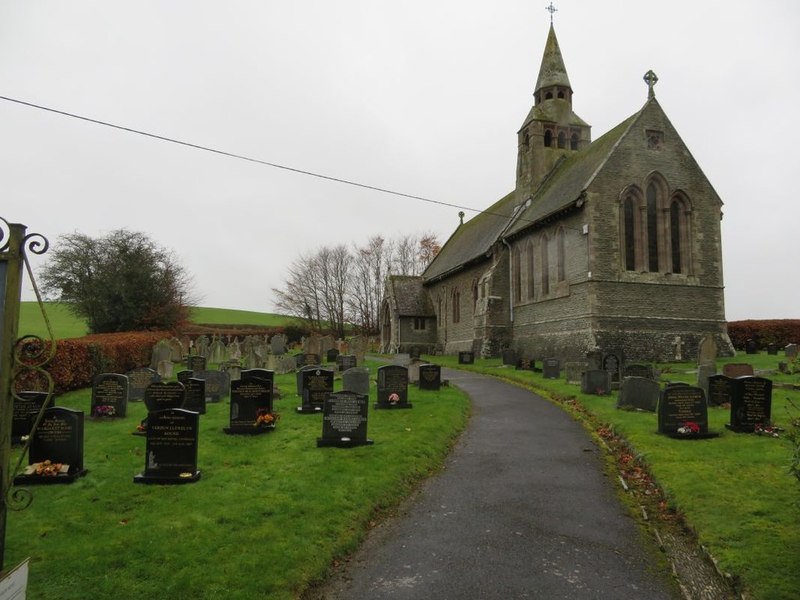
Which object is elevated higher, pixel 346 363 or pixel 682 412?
pixel 346 363

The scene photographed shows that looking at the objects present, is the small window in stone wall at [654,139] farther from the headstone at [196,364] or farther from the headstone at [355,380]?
the headstone at [196,364]

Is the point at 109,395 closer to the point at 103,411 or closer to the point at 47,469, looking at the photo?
the point at 103,411

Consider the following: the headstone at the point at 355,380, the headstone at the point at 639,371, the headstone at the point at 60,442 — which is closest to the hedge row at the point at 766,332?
the headstone at the point at 639,371

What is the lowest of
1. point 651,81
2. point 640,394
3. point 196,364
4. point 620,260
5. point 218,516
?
point 218,516

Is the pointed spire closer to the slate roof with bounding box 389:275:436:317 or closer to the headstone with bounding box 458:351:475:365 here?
the slate roof with bounding box 389:275:436:317

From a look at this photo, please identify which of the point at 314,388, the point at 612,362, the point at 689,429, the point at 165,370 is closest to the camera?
the point at 689,429

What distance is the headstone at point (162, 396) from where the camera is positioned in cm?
1048

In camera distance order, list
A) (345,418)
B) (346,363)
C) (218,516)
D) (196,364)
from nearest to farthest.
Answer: (218,516)
(345,418)
(196,364)
(346,363)

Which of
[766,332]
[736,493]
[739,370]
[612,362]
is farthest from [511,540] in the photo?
[766,332]

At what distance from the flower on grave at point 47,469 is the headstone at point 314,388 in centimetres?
548

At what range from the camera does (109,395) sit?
11.7m

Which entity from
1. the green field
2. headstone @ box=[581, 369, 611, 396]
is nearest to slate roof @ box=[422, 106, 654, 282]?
headstone @ box=[581, 369, 611, 396]

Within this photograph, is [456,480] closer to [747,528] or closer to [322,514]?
[322,514]

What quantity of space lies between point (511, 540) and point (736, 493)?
3.14 meters
